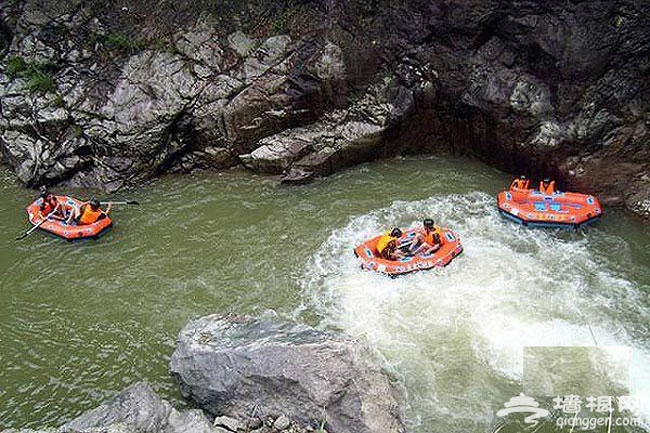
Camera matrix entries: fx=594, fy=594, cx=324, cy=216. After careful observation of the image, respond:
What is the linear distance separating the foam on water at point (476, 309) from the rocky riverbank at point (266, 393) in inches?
38.5

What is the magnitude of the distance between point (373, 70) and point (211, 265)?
21.5ft

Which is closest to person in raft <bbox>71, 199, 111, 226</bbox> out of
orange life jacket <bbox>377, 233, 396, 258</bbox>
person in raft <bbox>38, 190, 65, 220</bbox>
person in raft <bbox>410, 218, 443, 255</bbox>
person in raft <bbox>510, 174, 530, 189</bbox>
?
person in raft <bbox>38, 190, 65, 220</bbox>

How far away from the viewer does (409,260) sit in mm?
11781

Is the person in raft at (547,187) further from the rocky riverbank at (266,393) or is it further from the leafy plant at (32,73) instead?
the leafy plant at (32,73)

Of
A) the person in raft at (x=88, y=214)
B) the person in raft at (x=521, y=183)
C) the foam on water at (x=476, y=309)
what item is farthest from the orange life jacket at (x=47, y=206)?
the person in raft at (x=521, y=183)

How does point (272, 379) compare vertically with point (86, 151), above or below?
below

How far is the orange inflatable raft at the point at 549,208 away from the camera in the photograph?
12.4 metres

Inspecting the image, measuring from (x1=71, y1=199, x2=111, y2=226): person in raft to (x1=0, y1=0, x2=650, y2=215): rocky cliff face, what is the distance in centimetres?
193

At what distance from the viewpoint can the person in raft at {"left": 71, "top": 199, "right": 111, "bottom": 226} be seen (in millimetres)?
13336

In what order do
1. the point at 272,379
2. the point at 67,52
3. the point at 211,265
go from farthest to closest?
1. the point at 67,52
2. the point at 211,265
3. the point at 272,379

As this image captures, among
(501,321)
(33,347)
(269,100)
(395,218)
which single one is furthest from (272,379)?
(269,100)

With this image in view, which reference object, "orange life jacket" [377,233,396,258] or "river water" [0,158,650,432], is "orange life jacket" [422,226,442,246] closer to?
"river water" [0,158,650,432]

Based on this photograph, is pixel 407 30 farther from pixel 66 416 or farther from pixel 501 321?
pixel 66 416

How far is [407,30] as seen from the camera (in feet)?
49.1
